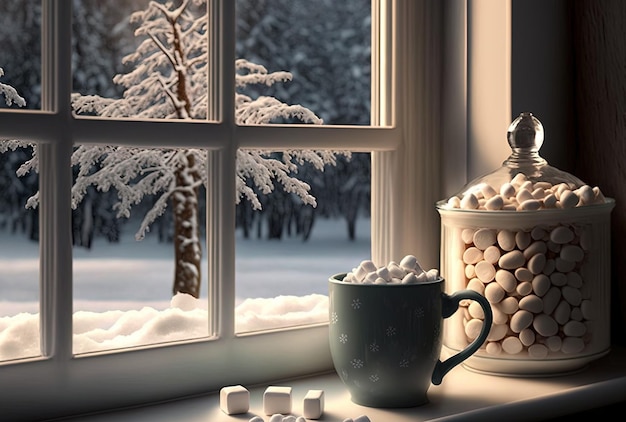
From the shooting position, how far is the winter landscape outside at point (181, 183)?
845 millimetres

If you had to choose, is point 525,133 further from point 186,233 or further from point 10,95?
point 10,95

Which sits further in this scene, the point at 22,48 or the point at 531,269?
the point at 531,269

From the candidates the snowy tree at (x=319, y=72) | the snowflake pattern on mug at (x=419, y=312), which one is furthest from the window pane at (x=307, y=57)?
the snowflake pattern on mug at (x=419, y=312)

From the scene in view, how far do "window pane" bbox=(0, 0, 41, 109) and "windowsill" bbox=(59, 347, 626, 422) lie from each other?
0.36 metres

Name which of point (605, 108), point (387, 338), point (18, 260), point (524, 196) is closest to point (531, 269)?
point (524, 196)

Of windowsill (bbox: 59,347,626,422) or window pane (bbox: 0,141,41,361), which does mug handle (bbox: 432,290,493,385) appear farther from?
window pane (bbox: 0,141,41,361)

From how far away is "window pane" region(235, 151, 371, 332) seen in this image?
3.33 ft

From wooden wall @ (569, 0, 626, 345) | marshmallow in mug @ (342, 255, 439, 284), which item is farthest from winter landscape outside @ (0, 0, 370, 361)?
wooden wall @ (569, 0, 626, 345)

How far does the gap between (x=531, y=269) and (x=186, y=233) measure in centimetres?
43

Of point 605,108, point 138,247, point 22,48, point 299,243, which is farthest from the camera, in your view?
point 605,108

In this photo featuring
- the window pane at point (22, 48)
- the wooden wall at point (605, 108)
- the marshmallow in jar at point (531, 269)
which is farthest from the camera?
the wooden wall at point (605, 108)

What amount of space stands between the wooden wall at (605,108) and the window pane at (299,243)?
0.35 meters

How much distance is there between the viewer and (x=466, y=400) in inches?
35.7

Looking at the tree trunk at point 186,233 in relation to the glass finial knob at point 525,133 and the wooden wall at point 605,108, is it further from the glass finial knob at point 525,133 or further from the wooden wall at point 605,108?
the wooden wall at point 605,108
